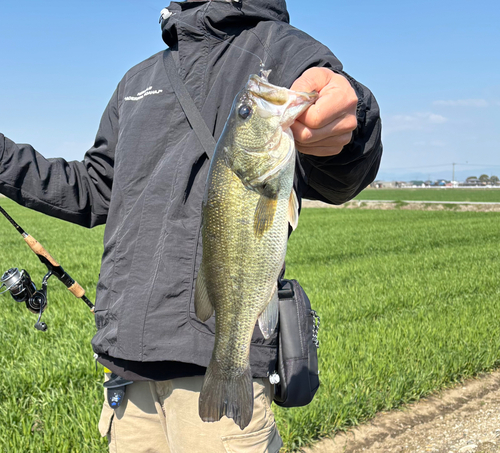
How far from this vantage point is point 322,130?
1463 millimetres

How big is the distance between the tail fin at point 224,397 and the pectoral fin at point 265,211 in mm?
516

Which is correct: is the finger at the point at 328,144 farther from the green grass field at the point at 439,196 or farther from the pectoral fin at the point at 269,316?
the green grass field at the point at 439,196

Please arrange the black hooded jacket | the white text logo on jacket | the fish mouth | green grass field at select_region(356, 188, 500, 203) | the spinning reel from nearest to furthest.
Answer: the fish mouth
the black hooded jacket
the white text logo on jacket
the spinning reel
green grass field at select_region(356, 188, 500, 203)

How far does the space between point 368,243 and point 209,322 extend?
15503 mm

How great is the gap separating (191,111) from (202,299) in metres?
0.79

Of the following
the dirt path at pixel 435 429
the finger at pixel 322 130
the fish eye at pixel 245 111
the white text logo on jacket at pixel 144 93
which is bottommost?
the dirt path at pixel 435 429

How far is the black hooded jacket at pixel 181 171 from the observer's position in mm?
1851

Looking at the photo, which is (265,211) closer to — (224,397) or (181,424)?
(224,397)

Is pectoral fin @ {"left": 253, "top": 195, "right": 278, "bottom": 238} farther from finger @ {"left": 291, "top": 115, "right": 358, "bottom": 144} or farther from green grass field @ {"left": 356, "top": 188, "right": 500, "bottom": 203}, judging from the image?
green grass field @ {"left": 356, "top": 188, "right": 500, "bottom": 203}

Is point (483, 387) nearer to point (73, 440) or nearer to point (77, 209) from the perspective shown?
point (73, 440)

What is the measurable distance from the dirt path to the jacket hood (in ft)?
11.1

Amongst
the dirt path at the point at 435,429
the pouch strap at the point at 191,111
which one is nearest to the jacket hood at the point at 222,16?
the pouch strap at the point at 191,111

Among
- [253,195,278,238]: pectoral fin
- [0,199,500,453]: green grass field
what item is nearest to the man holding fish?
[253,195,278,238]: pectoral fin

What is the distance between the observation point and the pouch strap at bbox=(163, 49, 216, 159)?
187 cm
